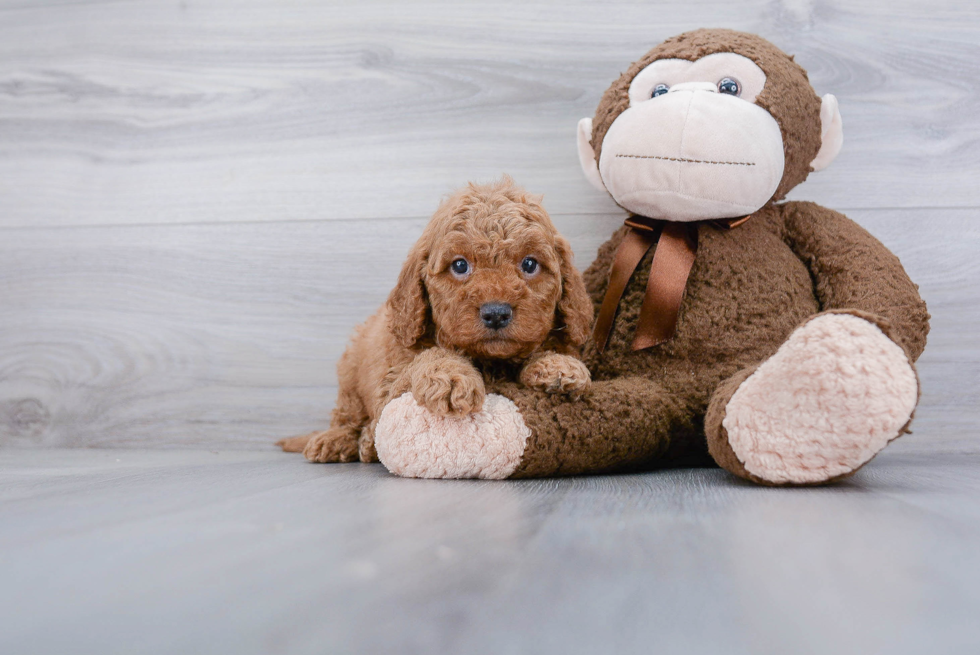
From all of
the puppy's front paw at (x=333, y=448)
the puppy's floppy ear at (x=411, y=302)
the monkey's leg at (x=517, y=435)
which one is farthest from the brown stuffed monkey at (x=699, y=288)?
the puppy's front paw at (x=333, y=448)

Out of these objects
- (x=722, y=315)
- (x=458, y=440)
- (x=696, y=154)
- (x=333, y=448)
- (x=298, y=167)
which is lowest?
(x=333, y=448)

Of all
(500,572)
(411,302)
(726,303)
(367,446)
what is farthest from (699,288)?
(500,572)

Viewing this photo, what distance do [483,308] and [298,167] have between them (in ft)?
2.46

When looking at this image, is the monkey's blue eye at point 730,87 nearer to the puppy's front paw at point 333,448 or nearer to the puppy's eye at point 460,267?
the puppy's eye at point 460,267

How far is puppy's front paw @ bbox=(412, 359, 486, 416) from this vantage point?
81 centimetres

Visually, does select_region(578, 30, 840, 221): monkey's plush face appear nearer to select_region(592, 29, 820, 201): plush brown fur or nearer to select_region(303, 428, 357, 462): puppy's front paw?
select_region(592, 29, 820, 201): plush brown fur

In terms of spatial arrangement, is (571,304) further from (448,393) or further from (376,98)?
(376,98)

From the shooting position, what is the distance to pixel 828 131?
107 centimetres

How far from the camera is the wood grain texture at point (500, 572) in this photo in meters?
0.40

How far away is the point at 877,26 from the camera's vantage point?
128 cm

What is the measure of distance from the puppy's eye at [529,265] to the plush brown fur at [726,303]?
A: 0.15m

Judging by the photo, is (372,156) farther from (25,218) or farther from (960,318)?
(960,318)

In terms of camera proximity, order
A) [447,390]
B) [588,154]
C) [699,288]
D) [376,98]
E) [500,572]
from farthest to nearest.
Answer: [376,98] → [588,154] → [699,288] → [447,390] → [500,572]

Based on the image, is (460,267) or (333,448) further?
(333,448)
